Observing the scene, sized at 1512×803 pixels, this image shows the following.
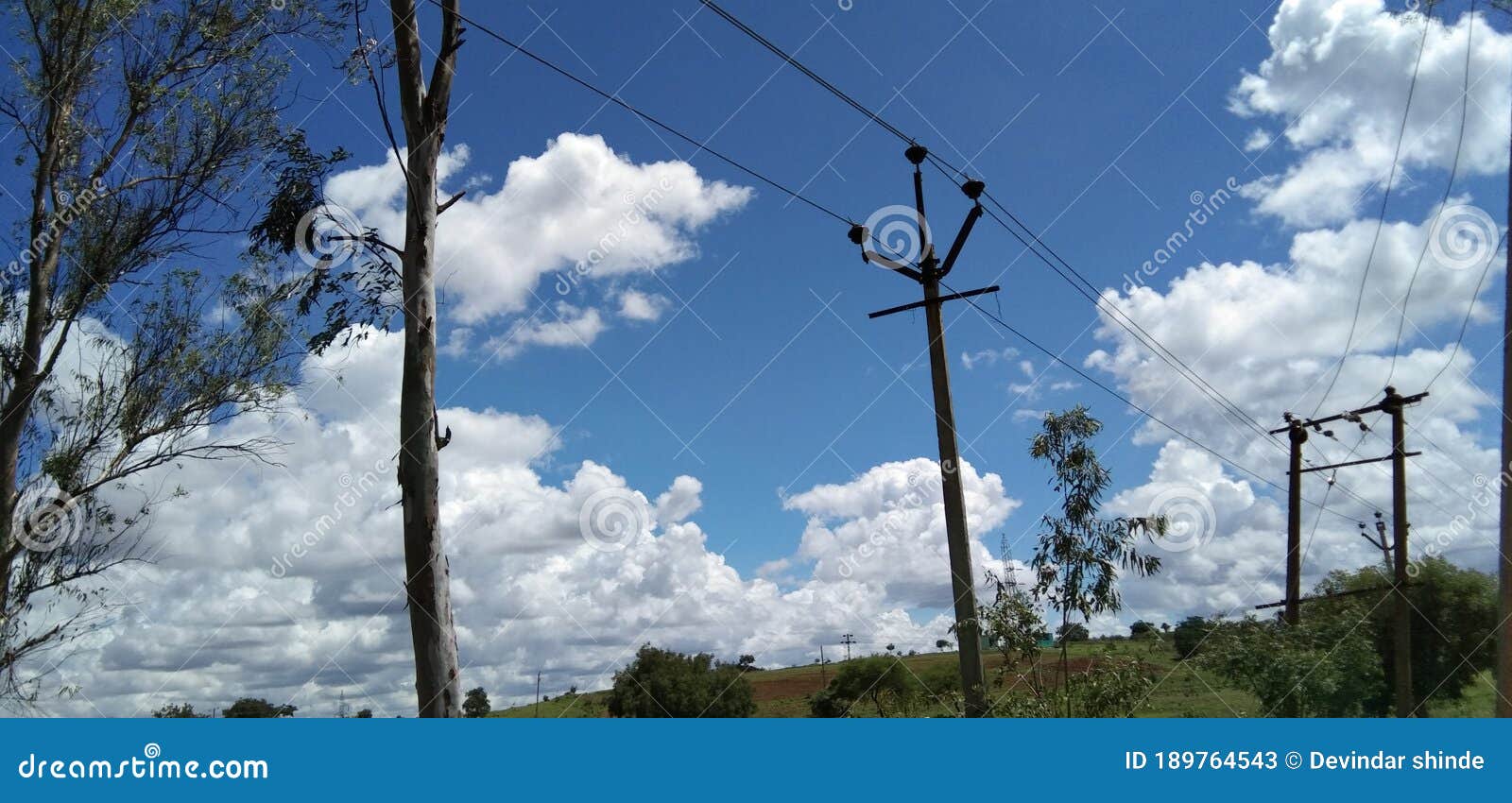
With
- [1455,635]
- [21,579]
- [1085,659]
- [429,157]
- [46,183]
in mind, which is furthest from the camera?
[1455,635]

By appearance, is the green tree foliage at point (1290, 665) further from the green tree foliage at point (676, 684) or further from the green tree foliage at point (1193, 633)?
the green tree foliage at point (676, 684)

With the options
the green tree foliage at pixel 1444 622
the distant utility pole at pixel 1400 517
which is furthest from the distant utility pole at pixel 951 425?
the green tree foliage at pixel 1444 622

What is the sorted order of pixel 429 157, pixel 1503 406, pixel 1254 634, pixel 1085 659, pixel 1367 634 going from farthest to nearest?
pixel 1367 634 < pixel 1254 634 < pixel 1085 659 < pixel 429 157 < pixel 1503 406

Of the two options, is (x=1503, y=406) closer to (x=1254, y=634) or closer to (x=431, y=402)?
(x=431, y=402)

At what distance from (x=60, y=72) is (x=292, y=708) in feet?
31.7

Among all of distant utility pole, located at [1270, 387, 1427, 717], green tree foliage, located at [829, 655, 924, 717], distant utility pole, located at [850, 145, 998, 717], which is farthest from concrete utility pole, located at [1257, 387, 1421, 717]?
distant utility pole, located at [850, 145, 998, 717]

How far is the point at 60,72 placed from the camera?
13.0 meters

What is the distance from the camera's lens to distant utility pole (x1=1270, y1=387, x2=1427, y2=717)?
17.5 metres

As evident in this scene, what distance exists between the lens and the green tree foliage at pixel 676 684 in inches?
861

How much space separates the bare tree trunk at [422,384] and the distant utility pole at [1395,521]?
1527cm

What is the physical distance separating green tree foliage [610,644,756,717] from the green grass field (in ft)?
3.10

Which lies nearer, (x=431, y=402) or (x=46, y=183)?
(x=431, y=402)

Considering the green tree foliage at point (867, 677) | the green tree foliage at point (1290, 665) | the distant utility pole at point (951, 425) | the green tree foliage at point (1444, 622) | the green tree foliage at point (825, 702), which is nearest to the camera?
the distant utility pole at point (951, 425)

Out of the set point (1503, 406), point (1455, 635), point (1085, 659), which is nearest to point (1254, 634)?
point (1455, 635)
